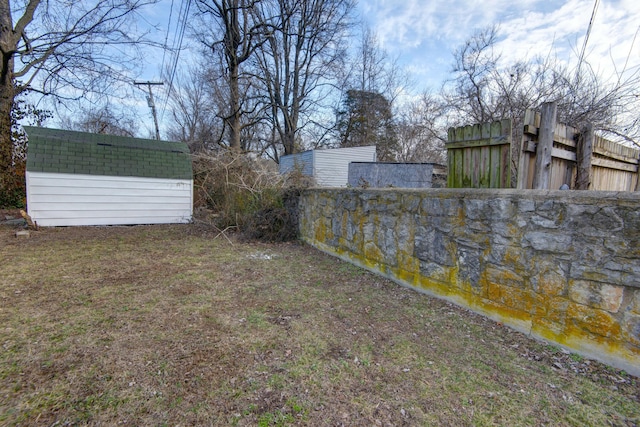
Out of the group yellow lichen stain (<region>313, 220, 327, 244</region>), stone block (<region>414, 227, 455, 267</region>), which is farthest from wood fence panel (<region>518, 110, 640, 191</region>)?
yellow lichen stain (<region>313, 220, 327, 244</region>)

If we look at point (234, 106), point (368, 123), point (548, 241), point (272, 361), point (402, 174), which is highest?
point (368, 123)

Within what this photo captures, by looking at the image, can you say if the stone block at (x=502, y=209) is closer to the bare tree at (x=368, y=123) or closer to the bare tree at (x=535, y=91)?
the bare tree at (x=535, y=91)

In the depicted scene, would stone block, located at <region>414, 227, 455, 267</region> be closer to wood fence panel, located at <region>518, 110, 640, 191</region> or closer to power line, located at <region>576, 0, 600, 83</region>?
wood fence panel, located at <region>518, 110, 640, 191</region>

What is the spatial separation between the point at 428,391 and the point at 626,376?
1.31 meters

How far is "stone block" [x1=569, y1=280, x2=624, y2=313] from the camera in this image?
6.21ft

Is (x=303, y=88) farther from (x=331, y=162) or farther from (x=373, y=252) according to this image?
(x=373, y=252)

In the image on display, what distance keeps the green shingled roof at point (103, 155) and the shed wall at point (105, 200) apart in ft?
0.65

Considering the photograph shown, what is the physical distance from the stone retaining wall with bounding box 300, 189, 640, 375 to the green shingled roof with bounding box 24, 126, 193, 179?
8030 millimetres

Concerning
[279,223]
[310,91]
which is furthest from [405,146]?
[279,223]

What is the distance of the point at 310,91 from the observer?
17844 millimetres

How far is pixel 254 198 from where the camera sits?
6.45 m

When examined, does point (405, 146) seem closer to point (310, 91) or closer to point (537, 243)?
point (310, 91)

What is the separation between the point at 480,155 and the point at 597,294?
148cm

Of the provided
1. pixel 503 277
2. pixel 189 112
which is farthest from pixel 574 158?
pixel 189 112
